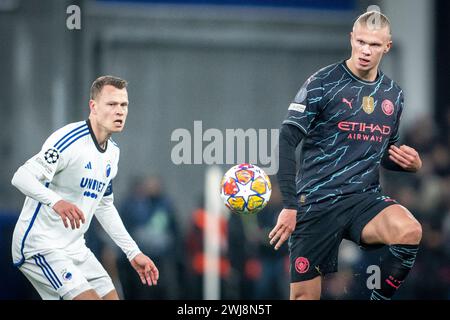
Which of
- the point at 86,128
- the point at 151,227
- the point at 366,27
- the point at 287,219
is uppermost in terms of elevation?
the point at 366,27

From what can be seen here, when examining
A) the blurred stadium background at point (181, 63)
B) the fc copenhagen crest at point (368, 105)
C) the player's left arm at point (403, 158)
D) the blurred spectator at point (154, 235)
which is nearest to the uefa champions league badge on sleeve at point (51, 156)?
the fc copenhagen crest at point (368, 105)

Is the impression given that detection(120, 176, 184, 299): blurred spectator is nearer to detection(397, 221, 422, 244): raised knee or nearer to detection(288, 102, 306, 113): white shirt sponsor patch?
detection(288, 102, 306, 113): white shirt sponsor patch

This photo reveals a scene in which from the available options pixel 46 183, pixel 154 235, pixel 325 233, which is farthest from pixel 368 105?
pixel 154 235

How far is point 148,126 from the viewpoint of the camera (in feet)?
50.1

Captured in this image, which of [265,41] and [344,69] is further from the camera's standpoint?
[265,41]

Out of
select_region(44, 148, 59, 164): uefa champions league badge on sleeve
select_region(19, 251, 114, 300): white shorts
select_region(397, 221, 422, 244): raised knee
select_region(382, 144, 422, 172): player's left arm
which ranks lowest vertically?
select_region(19, 251, 114, 300): white shorts

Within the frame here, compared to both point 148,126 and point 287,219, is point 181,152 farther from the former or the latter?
point 148,126

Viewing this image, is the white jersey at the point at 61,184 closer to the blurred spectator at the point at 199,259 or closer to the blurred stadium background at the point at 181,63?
the blurred spectator at the point at 199,259

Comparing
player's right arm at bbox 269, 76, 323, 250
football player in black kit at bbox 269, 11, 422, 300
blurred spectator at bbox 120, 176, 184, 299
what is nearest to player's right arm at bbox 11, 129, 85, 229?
player's right arm at bbox 269, 76, 323, 250

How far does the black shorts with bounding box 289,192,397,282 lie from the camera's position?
22.7ft

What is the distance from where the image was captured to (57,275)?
6.67m

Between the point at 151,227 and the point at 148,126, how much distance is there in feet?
14.0

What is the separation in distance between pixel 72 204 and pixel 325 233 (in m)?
1.71

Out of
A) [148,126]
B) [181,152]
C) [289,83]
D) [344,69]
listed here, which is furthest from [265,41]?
[344,69]
